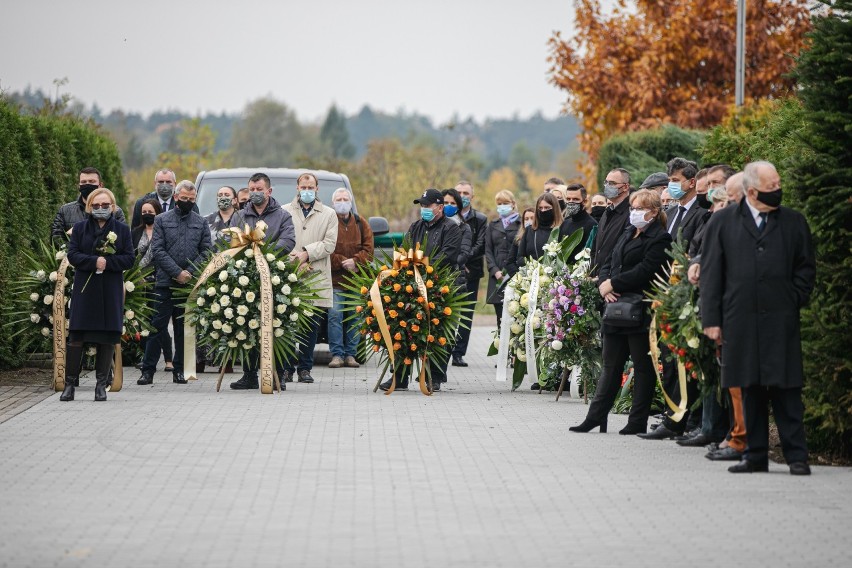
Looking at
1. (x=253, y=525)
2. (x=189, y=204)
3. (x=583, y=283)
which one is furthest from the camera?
(x=189, y=204)

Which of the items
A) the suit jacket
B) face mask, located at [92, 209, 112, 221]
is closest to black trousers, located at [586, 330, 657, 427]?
the suit jacket

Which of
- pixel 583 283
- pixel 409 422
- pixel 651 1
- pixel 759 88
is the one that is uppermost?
pixel 651 1

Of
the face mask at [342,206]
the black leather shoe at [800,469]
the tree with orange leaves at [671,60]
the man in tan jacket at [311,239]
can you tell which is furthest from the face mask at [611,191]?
the tree with orange leaves at [671,60]

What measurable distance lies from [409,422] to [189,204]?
4.42 meters

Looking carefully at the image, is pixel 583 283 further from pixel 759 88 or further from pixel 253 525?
pixel 759 88

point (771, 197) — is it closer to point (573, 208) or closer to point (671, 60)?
point (573, 208)

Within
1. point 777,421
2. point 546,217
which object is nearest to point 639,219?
point 777,421

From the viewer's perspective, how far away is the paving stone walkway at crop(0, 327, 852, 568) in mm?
7176

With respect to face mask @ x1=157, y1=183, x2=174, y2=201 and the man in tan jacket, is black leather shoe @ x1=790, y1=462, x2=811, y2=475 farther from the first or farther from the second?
face mask @ x1=157, y1=183, x2=174, y2=201

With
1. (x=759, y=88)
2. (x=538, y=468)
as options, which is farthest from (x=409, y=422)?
(x=759, y=88)

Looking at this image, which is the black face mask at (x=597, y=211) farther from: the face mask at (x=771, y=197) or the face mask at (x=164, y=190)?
the face mask at (x=771, y=197)

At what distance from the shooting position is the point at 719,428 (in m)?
11.0

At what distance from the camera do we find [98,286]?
43.9ft

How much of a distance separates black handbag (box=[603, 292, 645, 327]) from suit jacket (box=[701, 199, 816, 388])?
1.70m
